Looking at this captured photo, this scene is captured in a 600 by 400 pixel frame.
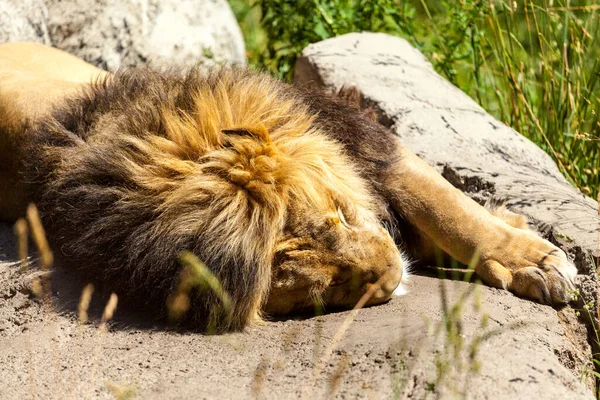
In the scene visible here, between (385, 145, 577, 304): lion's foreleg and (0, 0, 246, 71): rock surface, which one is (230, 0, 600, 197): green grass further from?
(385, 145, 577, 304): lion's foreleg

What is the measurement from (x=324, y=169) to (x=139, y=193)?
2.10 feet

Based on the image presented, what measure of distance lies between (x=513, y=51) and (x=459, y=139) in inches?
35.5

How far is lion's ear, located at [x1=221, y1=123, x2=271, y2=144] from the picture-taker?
3.04 meters

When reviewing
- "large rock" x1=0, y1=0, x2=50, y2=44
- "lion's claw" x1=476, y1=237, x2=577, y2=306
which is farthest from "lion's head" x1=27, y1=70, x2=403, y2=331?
"large rock" x1=0, y1=0, x2=50, y2=44

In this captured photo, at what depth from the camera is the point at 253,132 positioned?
3070mm

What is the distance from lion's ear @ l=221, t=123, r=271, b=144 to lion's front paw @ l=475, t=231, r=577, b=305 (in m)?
0.99

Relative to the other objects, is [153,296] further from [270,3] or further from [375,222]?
[270,3]

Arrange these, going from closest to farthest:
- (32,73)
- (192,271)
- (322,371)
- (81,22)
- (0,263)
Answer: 1. (322,371)
2. (192,271)
3. (0,263)
4. (32,73)
5. (81,22)

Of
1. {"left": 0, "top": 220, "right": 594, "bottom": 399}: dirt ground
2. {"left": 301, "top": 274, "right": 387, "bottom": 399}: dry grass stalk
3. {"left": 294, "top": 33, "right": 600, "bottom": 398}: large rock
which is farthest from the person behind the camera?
{"left": 294, "top": 33, "right": 600, "bottom": 398}: large rock

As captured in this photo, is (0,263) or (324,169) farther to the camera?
(0,263)

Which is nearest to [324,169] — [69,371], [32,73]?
[69,371]

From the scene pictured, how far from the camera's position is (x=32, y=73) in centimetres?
461

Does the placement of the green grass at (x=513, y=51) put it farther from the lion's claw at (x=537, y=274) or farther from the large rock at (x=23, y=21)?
the large rock at (x=23, y=21)

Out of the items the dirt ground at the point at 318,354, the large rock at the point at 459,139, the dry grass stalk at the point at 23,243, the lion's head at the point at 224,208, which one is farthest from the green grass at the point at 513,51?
the dry grass stalk at the point at 23,243
